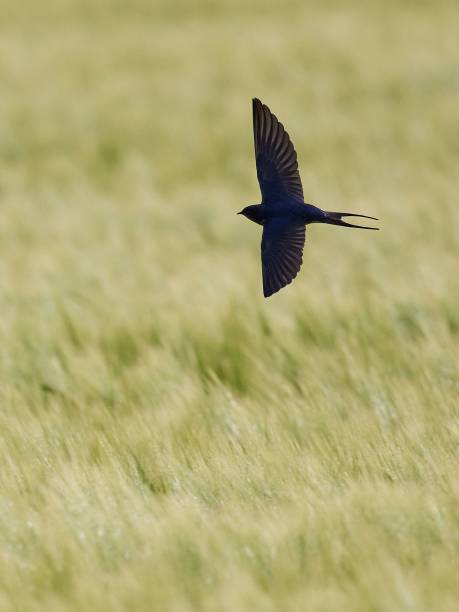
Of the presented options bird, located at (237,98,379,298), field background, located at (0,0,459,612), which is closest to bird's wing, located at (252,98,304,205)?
bird, located at (237,98,379,298)

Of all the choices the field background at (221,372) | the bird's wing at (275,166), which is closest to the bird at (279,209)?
the bird's wing at (275,166)

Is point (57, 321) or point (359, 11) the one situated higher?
point (359, 11)

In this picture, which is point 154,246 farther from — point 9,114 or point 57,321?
point 9,114

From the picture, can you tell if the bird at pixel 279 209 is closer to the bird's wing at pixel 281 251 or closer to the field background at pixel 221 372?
the bird's wing at pixel 281 251

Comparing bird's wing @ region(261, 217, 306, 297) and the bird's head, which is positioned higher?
the bird's head

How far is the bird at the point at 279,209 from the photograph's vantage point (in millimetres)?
2377

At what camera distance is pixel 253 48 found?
1073cm

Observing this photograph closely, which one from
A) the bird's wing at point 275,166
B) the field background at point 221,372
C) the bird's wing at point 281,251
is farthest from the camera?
the bird's wing at point 275,166

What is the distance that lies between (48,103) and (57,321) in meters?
5.38

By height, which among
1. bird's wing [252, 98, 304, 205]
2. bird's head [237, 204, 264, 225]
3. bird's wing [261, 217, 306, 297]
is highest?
bird's wing [252, 98, 304, 205]

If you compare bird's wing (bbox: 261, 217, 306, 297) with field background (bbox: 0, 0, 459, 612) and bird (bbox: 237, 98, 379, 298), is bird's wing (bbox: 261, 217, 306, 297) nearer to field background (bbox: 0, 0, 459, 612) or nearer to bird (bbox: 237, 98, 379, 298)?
bird (bbox: 237, 98, 379, 298)

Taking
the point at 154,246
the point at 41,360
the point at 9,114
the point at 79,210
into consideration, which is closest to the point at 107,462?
the point at 41,360

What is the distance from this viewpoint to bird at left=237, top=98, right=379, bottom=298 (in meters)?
2.38

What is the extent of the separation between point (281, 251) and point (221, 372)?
3.28ft
